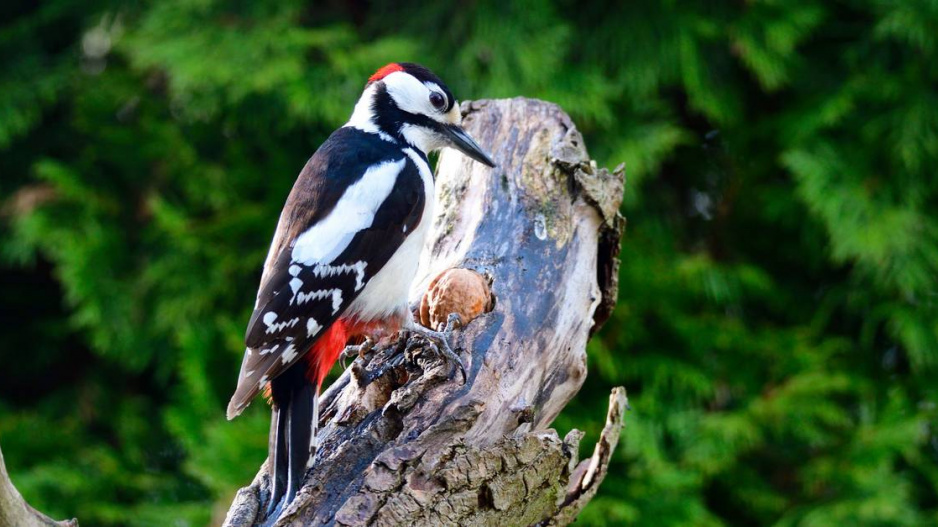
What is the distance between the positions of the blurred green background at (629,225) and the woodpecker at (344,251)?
4.18 feet

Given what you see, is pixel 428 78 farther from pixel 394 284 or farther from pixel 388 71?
pixel 394 284

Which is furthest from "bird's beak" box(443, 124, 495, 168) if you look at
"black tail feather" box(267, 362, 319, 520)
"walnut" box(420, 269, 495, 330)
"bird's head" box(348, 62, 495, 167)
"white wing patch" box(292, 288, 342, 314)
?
"black tail feather" box(267, 362, 319, 520)

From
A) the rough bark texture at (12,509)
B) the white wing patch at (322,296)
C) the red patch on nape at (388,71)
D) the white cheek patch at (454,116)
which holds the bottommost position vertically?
the rough bark texture at (12,509)

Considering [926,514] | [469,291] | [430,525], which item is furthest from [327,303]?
[926,514]

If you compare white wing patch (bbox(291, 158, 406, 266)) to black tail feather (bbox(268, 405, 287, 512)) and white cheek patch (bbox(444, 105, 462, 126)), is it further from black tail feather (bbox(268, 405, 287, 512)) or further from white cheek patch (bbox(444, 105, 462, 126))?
black tail feather (bbox(268, 405, 287, 512))

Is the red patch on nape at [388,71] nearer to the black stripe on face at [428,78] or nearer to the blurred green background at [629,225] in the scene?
the black stripe on face at [428,78]

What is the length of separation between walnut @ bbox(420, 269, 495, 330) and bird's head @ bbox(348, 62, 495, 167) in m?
0.48

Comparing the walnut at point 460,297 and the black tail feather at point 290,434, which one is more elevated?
the walnut at point 460,297

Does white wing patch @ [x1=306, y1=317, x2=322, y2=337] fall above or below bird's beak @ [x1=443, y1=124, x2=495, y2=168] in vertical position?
below

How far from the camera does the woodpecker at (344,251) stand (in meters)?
2.55

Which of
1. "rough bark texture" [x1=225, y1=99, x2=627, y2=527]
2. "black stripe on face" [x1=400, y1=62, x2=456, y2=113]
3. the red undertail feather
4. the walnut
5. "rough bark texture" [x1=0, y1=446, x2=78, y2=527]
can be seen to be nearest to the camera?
"rough bark texture" [x1=0, y1=446, x2=78, y2=527]

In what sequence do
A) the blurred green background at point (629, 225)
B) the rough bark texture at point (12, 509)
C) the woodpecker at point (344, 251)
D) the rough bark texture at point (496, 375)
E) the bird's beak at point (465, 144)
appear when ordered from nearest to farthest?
the rough bark texture at point (12, 509), the rough bark texture at point (496, 375), the woodpecker at point (344, 251), the bird's beak at point (465, 144), the blurred green background at point (629, 225)

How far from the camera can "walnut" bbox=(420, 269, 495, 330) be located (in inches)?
109

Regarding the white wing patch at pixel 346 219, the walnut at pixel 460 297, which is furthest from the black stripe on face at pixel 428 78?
the walnut at pixel 460 297
